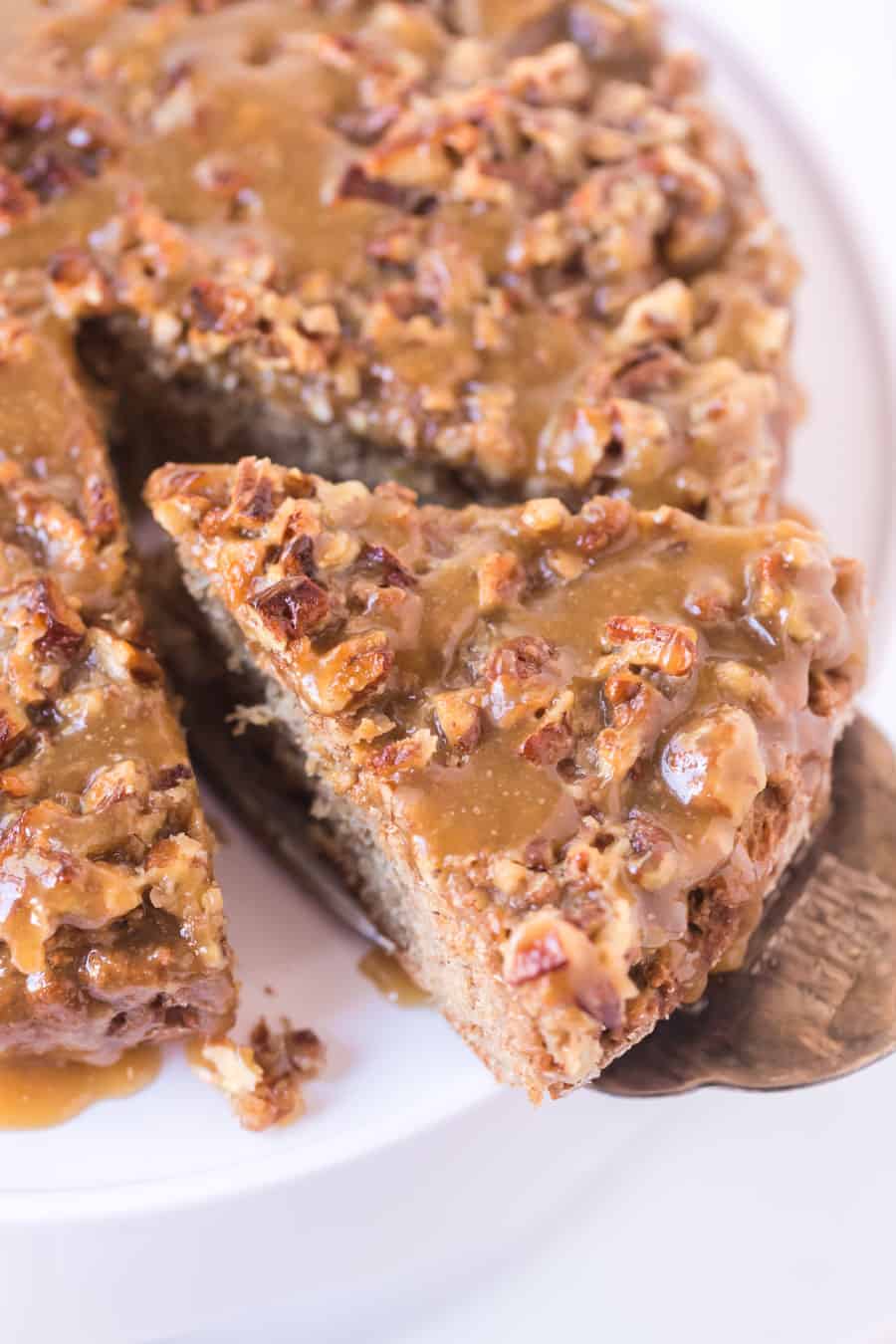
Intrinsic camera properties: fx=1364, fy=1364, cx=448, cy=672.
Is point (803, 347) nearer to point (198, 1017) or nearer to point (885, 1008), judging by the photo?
point (885, 1008)

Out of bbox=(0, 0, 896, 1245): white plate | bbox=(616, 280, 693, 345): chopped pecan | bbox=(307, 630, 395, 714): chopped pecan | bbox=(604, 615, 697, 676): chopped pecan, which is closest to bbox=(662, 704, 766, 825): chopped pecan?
bbox=(604, 615, 697, 676): chopped pecan

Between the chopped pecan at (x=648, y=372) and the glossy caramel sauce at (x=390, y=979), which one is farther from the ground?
the chopped pecan at (x=648, y=372)

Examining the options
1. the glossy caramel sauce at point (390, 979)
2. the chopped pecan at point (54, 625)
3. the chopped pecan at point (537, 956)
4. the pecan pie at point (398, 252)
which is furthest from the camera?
the pecan pie at point (398, 252)

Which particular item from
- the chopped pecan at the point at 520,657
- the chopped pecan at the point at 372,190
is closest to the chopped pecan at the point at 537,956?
the chopped pecan at the point at 520,657

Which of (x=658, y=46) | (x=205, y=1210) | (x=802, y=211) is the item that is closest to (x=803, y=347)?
(x=802, y=211)

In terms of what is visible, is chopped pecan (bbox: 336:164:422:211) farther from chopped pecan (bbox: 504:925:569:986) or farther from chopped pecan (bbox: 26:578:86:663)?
chopped pecan (bbox: 504:925:569:986)

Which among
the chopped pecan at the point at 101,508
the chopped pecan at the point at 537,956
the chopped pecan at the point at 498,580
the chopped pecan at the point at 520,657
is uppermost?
the chopped pecan at the point at 498,580

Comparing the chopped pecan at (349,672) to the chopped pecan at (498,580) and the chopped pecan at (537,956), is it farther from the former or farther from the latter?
the chopped pecan at (537,956)
